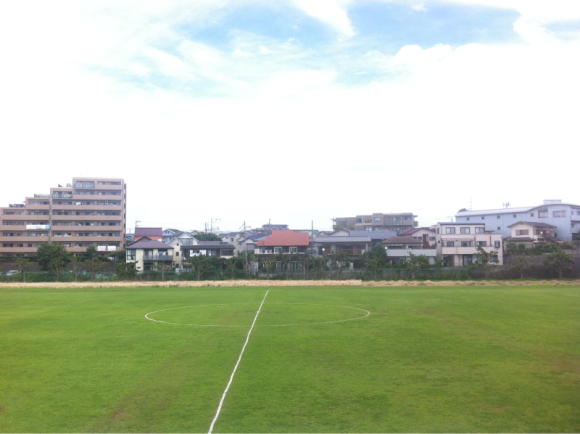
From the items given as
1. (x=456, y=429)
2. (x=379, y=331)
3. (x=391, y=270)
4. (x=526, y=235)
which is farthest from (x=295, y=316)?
(x=526, y=235)

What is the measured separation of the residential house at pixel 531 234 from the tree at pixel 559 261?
18860 millimetres

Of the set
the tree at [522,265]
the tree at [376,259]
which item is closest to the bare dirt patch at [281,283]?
the tree at [522,265]

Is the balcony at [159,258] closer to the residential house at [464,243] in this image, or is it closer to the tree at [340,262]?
the tree at [340,262]

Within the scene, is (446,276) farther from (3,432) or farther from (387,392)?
(3,432)

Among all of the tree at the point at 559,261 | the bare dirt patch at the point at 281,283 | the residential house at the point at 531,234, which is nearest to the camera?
the bare dirt patch at the point at 281,283

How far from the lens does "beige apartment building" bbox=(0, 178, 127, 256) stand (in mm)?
87375

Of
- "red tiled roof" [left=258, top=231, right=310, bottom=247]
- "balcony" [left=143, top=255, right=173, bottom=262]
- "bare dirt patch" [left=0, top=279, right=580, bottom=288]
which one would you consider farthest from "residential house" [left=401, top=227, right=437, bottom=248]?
"balcony" [left=143, top=255, right=173, bottom=262]

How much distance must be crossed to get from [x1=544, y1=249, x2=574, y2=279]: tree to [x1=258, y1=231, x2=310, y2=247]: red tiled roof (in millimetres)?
35270

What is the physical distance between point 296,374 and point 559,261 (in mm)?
51968

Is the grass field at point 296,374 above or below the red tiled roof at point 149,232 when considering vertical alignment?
below

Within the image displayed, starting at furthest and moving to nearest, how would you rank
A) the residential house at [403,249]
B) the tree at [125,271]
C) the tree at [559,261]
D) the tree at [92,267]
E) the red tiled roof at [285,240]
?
the red tiled roof at [285,240]
the residential house at [403,249]
the tree at [92,267]
the tree at [125,271]
the tree at [559,261]

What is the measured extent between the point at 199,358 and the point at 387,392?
624 centimetres

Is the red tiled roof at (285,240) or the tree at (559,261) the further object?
the red tiled roof at (285,240)

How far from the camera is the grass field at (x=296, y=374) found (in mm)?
9156
